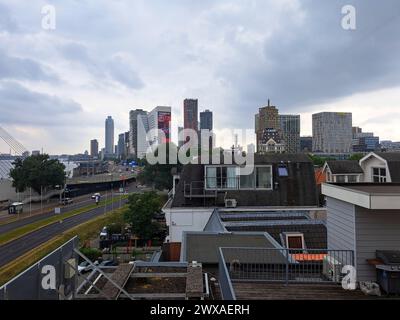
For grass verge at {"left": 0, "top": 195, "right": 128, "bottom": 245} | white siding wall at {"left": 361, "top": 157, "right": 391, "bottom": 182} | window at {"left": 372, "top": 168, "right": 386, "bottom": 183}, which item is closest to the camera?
window at {"left": 372, "top": 168, "right": 386, "bottom": 183}

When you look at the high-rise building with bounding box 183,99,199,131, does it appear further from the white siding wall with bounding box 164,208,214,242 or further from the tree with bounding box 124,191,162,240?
the white siding wall with bounding box 164,208,214,242

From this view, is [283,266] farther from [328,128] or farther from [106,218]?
[328,128]

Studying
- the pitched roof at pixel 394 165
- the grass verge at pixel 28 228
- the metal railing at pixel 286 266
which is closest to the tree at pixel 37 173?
the grass verge at pixel 28 228

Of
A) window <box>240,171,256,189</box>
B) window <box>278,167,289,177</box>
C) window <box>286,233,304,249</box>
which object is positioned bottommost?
window <box>286,233,304,249</box>

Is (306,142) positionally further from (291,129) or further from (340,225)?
(340,225)

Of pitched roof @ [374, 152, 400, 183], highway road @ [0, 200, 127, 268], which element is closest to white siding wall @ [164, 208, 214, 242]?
pitched roof @ [374, 152, 400, 183]

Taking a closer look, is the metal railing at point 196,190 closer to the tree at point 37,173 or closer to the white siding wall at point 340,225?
the white siding wall at point 340,225

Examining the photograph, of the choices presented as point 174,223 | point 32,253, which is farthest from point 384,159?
point 32,253

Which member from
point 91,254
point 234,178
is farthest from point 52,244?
point 234,178
